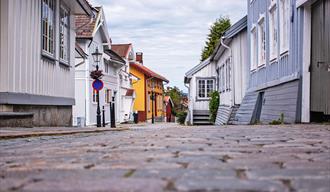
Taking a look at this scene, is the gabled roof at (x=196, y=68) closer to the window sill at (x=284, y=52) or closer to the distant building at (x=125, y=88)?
the distant building at (x=125, y=88)

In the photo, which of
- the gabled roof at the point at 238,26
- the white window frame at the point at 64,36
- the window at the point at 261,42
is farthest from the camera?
the gabled roof at the point at 238,26

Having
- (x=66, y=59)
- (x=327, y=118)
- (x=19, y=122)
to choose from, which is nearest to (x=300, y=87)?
(x=327, y=118)

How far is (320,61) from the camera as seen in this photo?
998 cm

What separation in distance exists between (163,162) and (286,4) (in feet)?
31.8

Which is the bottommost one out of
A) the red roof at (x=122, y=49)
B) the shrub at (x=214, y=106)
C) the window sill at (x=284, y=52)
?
the shrub at (x=214, y=106)

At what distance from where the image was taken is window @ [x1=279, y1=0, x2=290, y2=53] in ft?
40.5

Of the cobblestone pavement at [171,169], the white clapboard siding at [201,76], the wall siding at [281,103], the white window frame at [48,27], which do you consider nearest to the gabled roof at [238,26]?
the wall siding at [281,103]

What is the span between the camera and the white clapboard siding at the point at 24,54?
A: 916 centimetres

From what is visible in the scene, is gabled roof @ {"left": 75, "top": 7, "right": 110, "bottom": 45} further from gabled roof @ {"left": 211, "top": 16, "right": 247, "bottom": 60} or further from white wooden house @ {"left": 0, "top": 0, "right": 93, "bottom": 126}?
white wooden house @ {"left": 0, "top": 0, "right": 93, "bottom": 126}

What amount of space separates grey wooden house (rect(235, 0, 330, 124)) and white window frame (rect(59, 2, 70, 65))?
19.3ft

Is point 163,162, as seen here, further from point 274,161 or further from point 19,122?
point 19,122

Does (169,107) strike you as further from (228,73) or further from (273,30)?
(273,30)

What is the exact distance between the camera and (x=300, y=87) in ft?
35.4

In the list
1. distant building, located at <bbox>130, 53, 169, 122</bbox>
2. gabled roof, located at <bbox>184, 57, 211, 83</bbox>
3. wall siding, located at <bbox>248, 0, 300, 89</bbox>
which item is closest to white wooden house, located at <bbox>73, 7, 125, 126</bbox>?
gabled roof, located at <bbox>184, 57, 211, 83</bbox>
